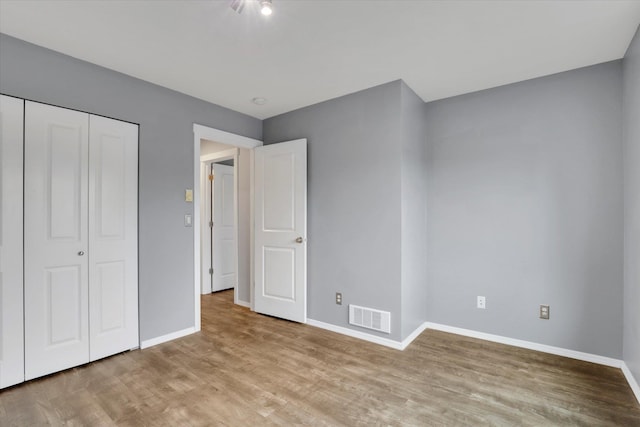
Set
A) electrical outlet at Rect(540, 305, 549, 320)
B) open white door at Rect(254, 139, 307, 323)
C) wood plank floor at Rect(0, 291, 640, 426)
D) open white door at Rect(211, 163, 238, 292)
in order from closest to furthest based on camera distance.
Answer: wood plank floor at Rect(0, 291, 640, 426) < electrical outlet at Rect(540, 305, 549, 320) < open white door at Rect(254, 139, 307, 323) < open white door at Rect(211, 163, 238, 292)

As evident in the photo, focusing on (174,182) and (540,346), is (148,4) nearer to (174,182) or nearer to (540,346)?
(174,182)

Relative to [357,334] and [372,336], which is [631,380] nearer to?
[372,336]

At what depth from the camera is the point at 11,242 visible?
2154 millimetres

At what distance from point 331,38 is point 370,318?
2422 millimetres

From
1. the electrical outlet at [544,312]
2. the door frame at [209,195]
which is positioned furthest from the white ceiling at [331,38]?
the electrical outlet at [544,312]

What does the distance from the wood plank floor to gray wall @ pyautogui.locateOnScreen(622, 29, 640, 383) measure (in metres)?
0.31

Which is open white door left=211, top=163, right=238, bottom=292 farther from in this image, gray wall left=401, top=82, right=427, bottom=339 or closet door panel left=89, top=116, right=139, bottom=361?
gray wall left=401, top=82, right=427, bottom=339

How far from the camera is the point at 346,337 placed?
10.3 ft

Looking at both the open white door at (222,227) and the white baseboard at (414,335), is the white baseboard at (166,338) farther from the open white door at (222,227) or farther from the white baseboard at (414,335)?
the white baseboard at (414,335)

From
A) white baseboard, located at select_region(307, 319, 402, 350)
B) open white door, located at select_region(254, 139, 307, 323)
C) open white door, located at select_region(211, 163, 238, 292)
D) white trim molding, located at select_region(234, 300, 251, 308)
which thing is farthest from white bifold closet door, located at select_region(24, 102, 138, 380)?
open white door, located at select_region(211, 163, 238, 292)

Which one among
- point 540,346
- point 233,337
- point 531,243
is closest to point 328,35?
point 531,243

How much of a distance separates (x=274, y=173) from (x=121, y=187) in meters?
1.56

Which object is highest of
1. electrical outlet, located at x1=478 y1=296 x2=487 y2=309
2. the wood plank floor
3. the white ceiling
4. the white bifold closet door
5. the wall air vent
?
the white ceiling

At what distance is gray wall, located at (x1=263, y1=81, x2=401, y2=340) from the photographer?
2926 mm
